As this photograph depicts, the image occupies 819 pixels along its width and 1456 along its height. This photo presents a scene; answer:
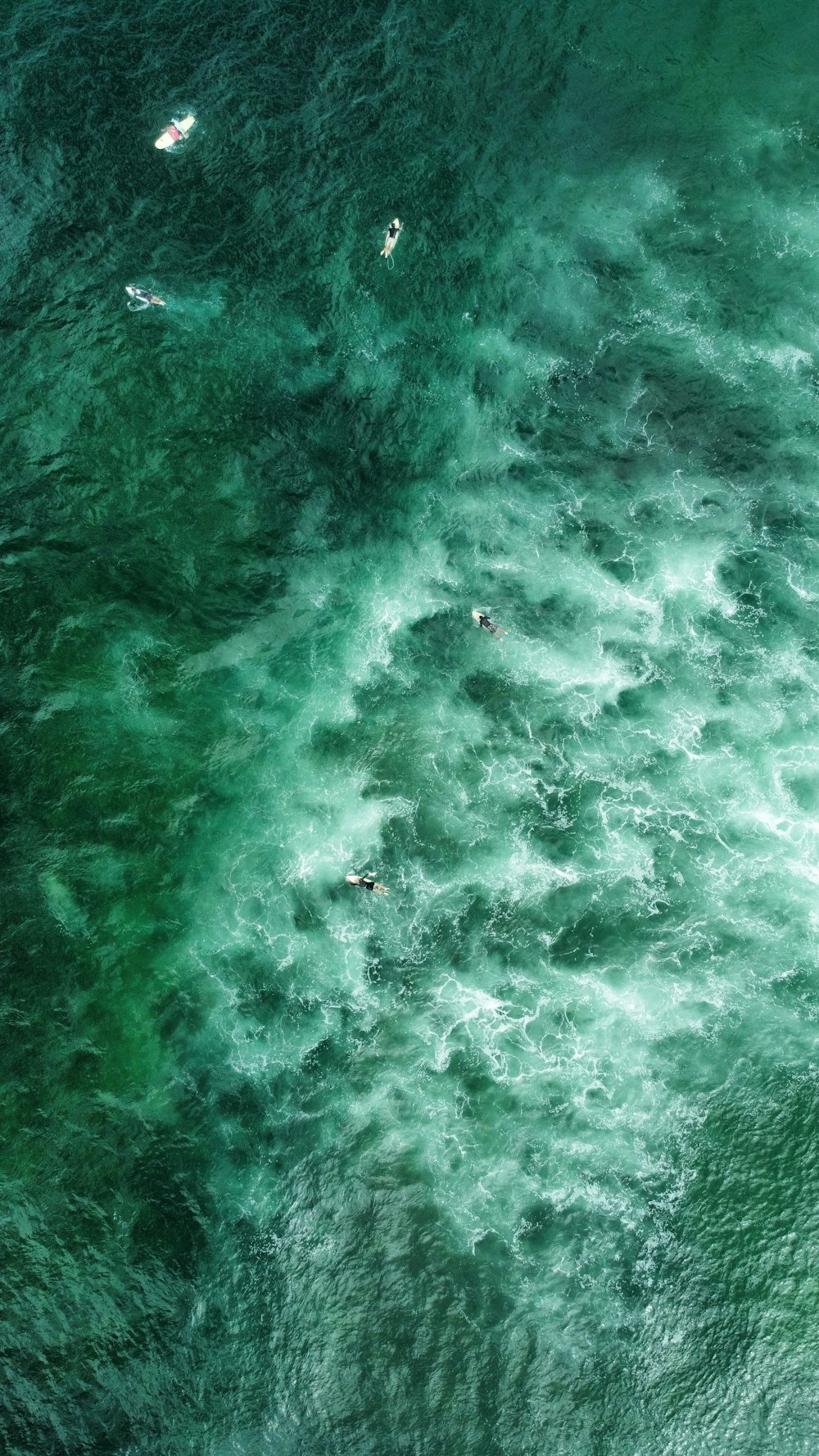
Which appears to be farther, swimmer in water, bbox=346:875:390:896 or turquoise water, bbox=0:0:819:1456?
swimmer in water, bbox=346:875:390:896

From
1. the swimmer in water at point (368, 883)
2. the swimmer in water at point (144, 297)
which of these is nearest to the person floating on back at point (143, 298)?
the swimmer in water at point (144, 297)

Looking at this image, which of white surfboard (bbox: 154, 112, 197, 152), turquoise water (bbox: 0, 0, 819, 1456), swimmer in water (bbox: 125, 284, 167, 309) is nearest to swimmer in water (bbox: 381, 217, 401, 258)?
turquoise water (bbox: 0, 0, 819, 1456)

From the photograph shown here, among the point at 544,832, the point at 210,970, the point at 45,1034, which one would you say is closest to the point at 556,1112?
the point at 544,832

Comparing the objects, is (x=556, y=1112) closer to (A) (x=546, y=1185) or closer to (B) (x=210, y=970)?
(A) (x=546, y=1185)

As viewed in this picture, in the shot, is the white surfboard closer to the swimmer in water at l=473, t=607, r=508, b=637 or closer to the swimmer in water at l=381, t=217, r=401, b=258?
the swimmer in water at l=381, t=217, r=401, b=258

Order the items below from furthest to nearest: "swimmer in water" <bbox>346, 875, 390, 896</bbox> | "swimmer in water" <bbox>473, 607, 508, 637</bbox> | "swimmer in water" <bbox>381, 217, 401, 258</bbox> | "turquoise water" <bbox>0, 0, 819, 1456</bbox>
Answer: "swimmer in water" <bbox>381, 217, 401, 258</bbox> → "swimmer in water" <bbox>473, 607, 508, 637</bbox> → "swimmer in water" <bbox>346, 875, 390, 896</bbox> → "turquoise water" <bbox>0, 0, 819, 1456</bbox>

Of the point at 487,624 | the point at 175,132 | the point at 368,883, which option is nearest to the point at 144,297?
the point at 175,132
